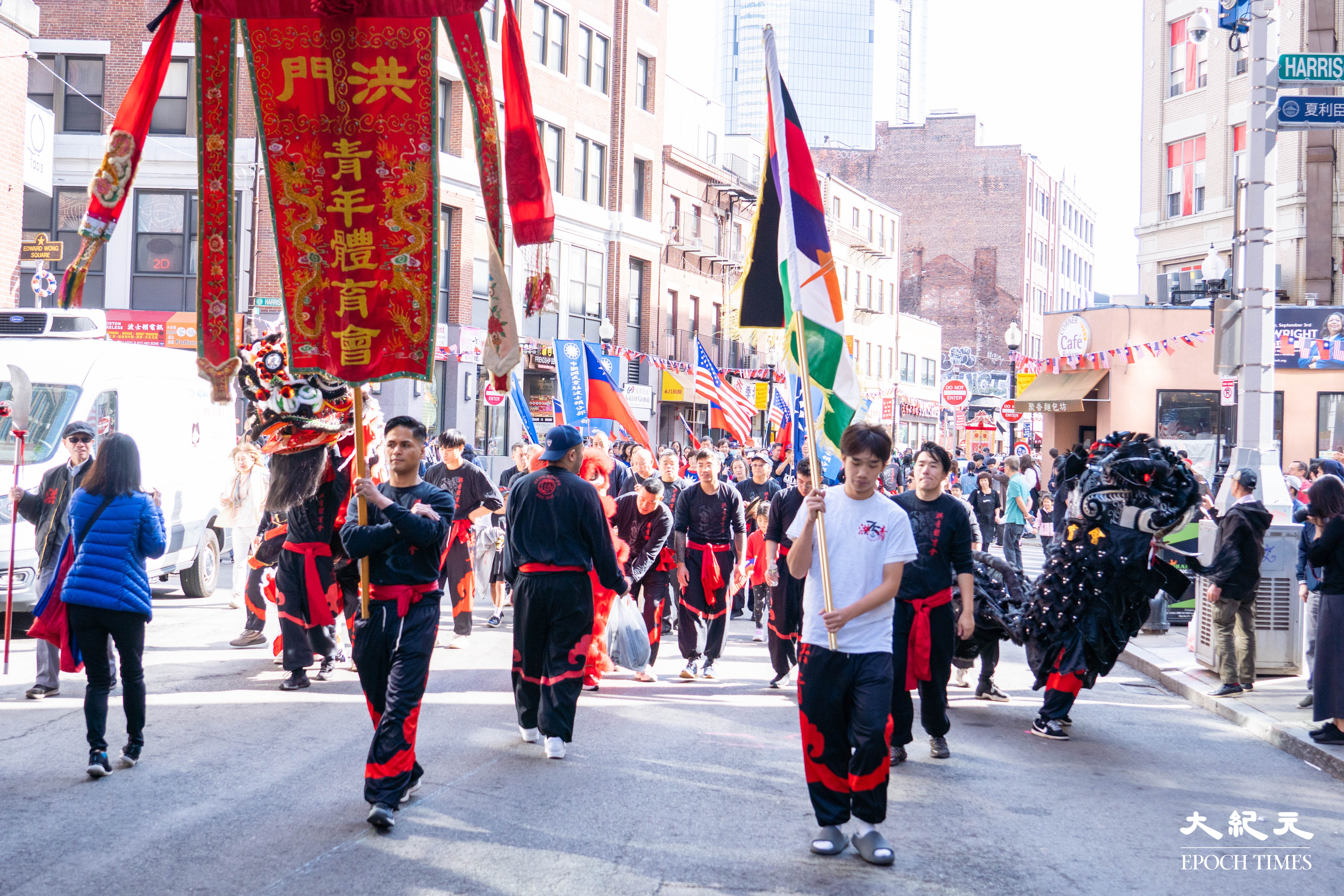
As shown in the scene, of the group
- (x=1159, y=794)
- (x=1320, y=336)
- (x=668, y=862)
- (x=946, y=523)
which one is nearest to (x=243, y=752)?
(x=668, y=862)

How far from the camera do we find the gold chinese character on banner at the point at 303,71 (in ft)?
20.0

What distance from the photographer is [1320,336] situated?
1071 inches

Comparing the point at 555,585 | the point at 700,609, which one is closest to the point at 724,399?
the point at 700,609

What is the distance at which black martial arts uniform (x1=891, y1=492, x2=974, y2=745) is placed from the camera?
7.23 meters

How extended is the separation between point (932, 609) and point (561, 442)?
2487 millimetres

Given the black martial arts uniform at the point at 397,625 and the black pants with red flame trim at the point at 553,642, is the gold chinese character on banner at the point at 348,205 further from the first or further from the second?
the black pants with red flame trim at the point at 553,642

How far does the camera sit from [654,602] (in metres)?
10.4

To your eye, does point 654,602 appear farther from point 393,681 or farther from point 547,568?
point 393,681

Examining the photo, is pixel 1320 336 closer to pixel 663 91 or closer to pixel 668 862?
pixel 663 91

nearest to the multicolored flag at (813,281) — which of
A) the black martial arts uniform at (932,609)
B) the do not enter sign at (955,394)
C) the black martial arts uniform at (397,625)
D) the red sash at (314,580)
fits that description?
the black martial arts uniform at (932,609)

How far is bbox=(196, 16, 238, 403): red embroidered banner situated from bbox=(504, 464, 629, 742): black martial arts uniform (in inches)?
79.1

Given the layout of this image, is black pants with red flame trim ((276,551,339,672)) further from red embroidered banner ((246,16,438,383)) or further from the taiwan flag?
the taiwan flag

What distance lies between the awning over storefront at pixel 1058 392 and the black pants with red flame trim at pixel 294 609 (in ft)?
82.3

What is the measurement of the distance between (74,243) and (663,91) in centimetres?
1972
